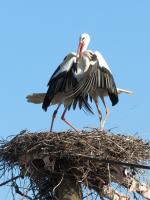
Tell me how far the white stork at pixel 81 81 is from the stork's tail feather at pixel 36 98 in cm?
24

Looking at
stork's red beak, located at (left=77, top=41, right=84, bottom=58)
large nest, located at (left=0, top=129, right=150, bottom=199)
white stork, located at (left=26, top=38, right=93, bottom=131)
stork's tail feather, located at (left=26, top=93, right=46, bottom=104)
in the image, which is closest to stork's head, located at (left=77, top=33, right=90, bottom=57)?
stork's red beak, located at (left=77, top=41, right=84, bottom=58)

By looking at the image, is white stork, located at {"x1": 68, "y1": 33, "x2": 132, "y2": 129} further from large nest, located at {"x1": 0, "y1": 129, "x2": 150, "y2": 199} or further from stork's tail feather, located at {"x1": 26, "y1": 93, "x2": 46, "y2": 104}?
large nest, located at {"x1": 0, "y1": 129, "x2": 150, "y2": 199}

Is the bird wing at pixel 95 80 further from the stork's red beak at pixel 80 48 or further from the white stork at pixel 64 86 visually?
the stork's red beak at pixel 80 48

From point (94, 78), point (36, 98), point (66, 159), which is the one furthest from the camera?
point (36, 98)

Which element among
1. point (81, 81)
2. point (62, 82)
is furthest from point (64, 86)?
point (81, 81)

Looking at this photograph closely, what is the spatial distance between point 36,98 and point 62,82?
67 centimetres

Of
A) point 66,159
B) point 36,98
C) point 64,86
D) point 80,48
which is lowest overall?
point 66,159

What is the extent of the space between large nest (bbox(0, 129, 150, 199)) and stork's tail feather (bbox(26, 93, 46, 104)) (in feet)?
7.14

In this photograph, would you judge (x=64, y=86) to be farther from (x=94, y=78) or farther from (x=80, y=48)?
(x=80, y=48)

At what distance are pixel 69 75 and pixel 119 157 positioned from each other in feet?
6.86

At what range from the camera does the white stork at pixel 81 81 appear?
9953 millimetres

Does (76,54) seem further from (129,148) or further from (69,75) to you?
(129,148)

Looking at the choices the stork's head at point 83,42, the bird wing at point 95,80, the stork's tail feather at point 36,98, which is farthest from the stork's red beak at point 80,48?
the stork's tail feather at point 36,98

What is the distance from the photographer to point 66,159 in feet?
26.2
